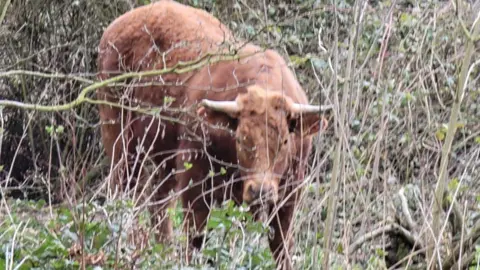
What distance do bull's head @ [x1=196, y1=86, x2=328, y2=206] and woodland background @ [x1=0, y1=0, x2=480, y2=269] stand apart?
0.28m

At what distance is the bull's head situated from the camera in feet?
24.7

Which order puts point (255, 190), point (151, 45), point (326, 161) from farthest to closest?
point (151, 45), point (255, 190), point (326, 161)

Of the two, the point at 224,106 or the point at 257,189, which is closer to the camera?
the point at 257,189

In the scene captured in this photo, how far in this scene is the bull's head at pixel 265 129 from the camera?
7.54 metres

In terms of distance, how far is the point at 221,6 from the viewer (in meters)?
11.3

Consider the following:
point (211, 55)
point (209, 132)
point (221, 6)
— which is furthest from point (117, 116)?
point (211, 55)

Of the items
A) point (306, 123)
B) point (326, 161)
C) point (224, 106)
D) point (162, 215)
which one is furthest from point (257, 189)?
point (162, 215)

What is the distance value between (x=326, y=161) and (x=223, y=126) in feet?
2.96

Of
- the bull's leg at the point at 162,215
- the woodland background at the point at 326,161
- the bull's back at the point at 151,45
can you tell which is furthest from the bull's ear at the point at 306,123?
the bull's back at the point at 151,45

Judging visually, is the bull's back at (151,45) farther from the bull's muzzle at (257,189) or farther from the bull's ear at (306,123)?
the bull's muzzle at (257,189)

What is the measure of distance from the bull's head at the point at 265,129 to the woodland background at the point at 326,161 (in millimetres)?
281

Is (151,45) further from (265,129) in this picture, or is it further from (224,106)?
(265,129)

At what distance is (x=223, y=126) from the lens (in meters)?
7.79

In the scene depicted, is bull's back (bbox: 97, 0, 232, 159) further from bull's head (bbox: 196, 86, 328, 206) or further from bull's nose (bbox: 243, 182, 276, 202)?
bull's nose (bbox: 243, 182, 276, 202)
